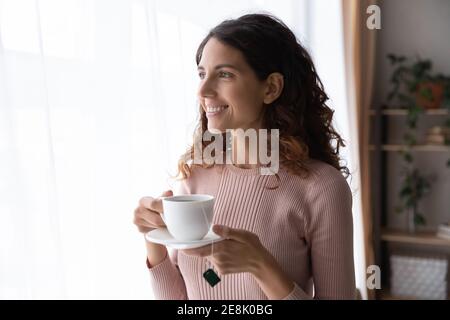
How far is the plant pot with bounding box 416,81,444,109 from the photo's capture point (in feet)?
9.60

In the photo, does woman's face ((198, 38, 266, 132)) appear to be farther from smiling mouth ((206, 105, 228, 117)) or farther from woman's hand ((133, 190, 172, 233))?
woman's hand ((133, 190, 172, 233))

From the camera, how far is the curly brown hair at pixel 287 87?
97 cm

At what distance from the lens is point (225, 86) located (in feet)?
3.09

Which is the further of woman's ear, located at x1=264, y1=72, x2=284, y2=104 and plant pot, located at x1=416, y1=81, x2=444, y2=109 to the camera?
plant pot, located at x1=416, y1=81, x2=444, y2=109

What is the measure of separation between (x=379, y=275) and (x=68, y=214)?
2626mm

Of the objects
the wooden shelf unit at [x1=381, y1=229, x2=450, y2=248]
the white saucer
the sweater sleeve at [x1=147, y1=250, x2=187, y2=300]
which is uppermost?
the white saucer

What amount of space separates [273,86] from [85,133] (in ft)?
1.46

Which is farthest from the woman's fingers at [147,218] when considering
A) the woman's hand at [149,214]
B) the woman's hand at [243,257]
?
the woman's hand at [243,257]

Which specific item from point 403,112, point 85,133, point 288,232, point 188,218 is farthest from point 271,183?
point 403,112

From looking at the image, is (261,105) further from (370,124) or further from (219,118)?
(370,124)

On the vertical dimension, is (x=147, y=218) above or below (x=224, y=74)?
below

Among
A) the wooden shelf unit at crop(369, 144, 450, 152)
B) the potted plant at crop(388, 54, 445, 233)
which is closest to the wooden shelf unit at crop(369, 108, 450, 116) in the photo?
the potted plant at crop(388, 54, 445, 233)

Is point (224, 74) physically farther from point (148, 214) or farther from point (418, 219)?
point (418, 219)

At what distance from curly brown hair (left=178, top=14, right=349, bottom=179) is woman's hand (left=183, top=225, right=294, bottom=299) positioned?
0.25m
